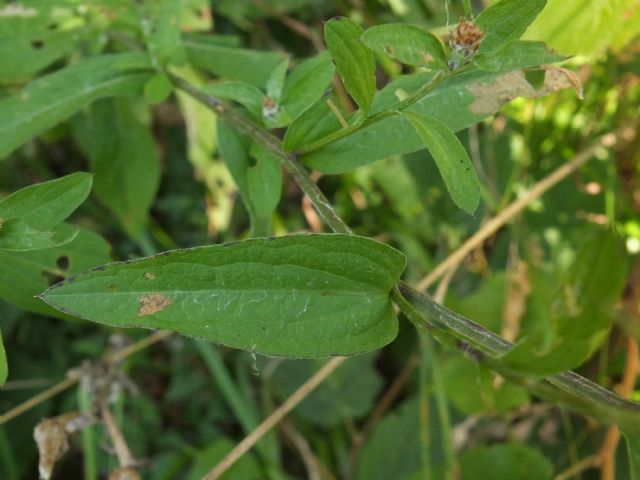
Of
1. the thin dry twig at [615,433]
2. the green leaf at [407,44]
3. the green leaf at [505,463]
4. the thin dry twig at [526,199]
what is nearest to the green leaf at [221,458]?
the green leaf at [505,463]

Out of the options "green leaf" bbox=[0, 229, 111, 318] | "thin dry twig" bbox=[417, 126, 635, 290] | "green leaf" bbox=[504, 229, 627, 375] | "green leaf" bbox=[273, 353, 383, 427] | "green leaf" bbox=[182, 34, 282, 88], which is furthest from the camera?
"green leaf" bbox=[273, 353, 383, 427]

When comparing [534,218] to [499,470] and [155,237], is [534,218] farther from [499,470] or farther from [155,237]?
[155,237]

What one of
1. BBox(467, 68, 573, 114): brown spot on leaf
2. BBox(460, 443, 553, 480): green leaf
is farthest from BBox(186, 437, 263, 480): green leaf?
BBox(467, 68, 573, 114): brown spot on leaf

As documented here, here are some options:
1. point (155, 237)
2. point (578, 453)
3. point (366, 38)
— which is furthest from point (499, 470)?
point (366, 38)

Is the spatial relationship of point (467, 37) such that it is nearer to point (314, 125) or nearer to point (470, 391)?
point (314, 125)

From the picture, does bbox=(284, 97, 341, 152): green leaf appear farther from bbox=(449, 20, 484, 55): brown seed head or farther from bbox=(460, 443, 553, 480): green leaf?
bbox=(460, 443, 553, 480): green leaf

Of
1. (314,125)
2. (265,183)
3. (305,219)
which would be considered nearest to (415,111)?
Result: (314,125)

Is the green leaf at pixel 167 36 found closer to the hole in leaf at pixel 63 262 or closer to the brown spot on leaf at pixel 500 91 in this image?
the hole in leaf at pixel 63 262
